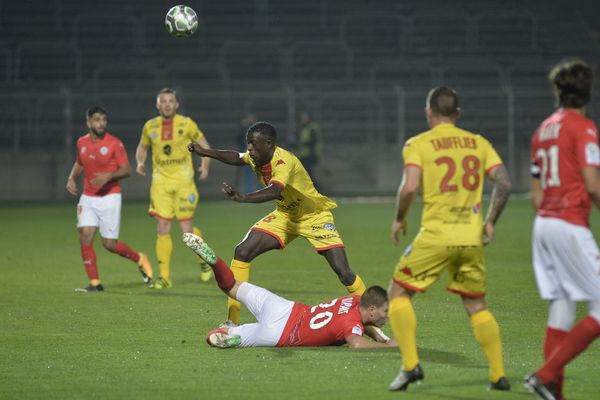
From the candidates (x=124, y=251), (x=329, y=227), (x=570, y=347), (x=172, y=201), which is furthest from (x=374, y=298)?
(x=172, y=201)

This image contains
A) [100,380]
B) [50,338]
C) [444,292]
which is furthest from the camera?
[444,292]

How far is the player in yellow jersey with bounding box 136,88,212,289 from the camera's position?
1461 cm

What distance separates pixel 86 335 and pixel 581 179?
518 centimetres

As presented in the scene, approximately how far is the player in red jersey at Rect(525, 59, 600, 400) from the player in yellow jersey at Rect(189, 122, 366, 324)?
11.3ft

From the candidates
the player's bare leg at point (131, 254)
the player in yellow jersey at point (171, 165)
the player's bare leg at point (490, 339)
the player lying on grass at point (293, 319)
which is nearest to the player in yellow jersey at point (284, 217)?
the player lying on grass at point (293, 319)

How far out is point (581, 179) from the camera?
6.85 metres

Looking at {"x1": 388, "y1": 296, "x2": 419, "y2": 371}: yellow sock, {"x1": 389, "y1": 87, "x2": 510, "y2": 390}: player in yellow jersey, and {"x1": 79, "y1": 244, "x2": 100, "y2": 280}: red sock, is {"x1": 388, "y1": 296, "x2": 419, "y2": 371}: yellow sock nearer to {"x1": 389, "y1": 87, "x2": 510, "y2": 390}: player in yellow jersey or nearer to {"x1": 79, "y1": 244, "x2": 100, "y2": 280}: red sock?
{"x1": 389, "y1": 87, "x2": 510, "y2": 390}: player in yellow jersey

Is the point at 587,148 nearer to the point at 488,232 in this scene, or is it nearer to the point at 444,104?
the point at 488,232

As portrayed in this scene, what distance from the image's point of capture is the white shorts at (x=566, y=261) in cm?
678

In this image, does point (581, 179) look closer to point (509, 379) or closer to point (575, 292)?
point (575, 292)

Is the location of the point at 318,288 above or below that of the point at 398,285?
below

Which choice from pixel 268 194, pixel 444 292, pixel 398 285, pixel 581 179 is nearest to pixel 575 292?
pixel 581 179

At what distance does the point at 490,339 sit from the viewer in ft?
24.4

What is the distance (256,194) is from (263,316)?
102cm
